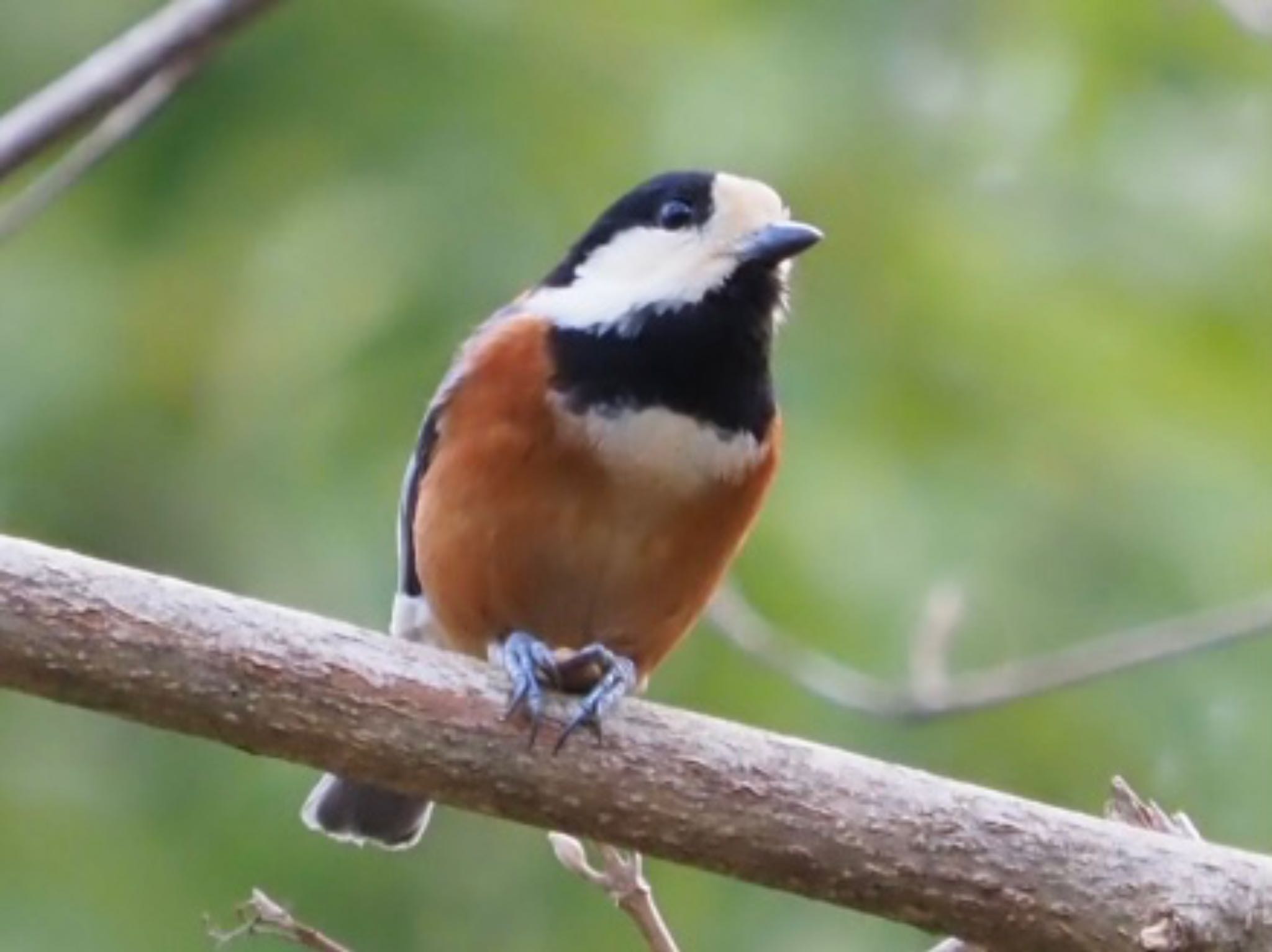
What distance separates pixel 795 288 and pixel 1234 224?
0.89m

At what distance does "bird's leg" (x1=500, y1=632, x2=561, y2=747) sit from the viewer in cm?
284

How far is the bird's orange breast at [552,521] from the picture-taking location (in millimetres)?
3668

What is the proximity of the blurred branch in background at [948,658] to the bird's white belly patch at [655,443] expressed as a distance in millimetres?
370

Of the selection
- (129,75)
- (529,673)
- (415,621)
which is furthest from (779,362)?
(129,75)

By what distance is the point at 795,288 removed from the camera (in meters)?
4.43

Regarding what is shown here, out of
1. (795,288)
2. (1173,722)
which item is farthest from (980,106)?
(1173,722)

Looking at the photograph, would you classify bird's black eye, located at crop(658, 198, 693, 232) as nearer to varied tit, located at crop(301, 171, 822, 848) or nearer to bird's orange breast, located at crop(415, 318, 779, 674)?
varied tit, located at crop(301, 171, 822, 848)

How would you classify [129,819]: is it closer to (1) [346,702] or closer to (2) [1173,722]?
(2) [1173,722]

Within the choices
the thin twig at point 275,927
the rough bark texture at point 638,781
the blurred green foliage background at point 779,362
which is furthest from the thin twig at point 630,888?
the blurred green foliage background at point 779,362

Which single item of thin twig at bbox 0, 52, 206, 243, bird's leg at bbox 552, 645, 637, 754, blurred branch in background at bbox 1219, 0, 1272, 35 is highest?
blurred branch in background at bbox 1219, 0, 1272, 35

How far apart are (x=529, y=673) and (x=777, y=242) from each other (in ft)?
2.93

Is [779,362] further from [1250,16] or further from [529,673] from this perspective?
[529,673]

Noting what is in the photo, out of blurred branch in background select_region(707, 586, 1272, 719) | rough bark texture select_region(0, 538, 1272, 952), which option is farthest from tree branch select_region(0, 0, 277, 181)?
blurred branch in background select_region(707, 586, 1272, 719)

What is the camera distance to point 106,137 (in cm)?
319
